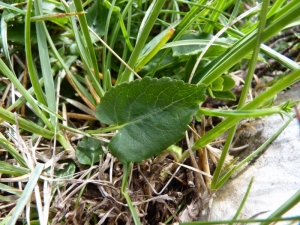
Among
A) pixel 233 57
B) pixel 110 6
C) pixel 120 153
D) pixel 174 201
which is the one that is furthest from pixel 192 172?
pixel 110 6

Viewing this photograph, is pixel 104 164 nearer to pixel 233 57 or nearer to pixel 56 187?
pixel 56 187

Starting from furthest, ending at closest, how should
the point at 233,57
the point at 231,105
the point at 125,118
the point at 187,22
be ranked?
the point at 231,105
the point at 187,22
the point at 125,118
the point at 233,57

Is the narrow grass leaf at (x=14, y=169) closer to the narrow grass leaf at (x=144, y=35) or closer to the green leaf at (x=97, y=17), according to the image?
the narrow grass leaf at (x=144, y=35)

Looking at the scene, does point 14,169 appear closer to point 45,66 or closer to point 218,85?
point 45,66

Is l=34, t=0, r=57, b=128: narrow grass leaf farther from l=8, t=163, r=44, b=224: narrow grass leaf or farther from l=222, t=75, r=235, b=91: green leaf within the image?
l=222, t=75, r=235, b=91: green leaf

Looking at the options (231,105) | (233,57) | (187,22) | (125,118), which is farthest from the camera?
(231,105)

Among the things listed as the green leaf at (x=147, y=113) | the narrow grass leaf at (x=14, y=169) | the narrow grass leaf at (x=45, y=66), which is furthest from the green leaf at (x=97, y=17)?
the narrow grass leaf at (x=14, y=169)
